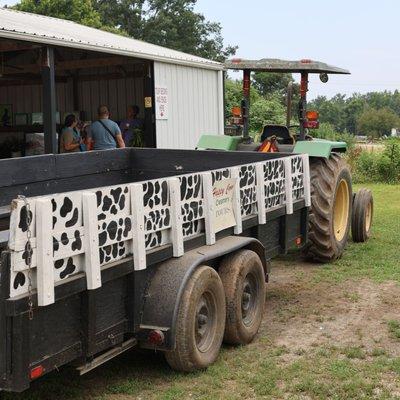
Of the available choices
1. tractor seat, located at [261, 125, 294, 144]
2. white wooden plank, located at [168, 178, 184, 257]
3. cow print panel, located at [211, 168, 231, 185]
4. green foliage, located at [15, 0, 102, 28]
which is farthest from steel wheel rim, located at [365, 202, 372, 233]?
green foliage, located at [15, 0, 102, 28]

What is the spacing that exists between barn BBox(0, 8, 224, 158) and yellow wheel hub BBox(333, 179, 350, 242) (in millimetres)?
3744

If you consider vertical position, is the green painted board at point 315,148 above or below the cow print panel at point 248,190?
above

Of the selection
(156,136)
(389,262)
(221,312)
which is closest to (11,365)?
(221,312)

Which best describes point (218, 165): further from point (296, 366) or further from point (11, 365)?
point (11, 365)

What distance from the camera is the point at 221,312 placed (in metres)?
5.02

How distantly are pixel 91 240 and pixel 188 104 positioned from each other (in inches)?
370

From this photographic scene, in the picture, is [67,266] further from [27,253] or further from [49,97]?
[49,97]

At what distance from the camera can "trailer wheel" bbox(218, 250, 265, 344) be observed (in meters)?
5.19

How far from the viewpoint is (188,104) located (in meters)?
13.0

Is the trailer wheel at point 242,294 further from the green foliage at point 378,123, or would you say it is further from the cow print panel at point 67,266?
the green foliage at point 378,123

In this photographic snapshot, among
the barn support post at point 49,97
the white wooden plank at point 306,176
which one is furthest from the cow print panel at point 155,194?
the barn support post at point 49,97

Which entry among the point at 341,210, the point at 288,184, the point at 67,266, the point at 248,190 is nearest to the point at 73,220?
the point at 67,266

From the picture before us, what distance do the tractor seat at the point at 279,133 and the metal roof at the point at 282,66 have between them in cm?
73

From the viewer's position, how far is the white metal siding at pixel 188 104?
1229 cm
